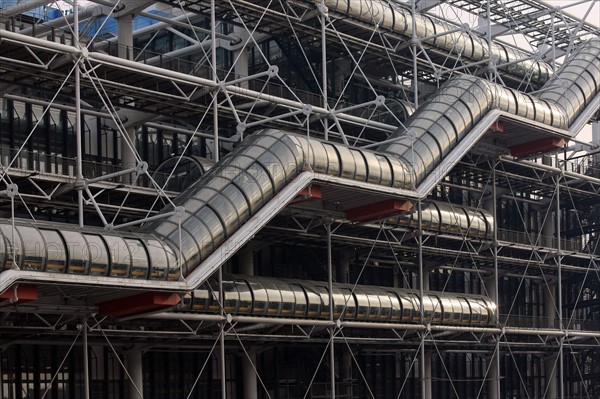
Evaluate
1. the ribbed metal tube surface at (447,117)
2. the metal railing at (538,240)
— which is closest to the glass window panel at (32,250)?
the ribbed metal tube surface at (447,117)

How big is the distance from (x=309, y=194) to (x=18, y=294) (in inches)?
313

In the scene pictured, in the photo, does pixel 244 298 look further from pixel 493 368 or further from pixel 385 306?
pixel 493 368

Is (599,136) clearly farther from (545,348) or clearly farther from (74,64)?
(74,64)

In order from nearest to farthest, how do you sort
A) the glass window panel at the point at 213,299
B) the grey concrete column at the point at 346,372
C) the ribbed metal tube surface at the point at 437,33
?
1. the glass window panel at the point at 213,299
2. the ribbed metal tube surface at the point at 437,33
3. the grey concrete column at the point at 346,372

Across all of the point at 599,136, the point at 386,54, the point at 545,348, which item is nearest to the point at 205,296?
the point at 386,54

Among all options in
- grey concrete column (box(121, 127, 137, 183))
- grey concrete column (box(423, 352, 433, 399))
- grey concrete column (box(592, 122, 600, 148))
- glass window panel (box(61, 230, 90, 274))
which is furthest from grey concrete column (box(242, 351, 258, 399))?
grey concrete column (box(592, 122, 600, 148))

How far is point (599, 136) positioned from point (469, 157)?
13.5 metres

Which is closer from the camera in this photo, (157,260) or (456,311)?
(157,260)

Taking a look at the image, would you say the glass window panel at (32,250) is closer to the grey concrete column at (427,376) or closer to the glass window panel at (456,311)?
the glass window panel at (456,311)

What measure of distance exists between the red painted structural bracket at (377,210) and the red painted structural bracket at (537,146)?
7467 millimetres

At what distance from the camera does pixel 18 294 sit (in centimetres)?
2331

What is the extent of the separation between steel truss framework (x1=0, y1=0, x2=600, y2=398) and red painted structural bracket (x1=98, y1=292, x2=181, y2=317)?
4 cm

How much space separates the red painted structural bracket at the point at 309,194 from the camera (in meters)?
29.0

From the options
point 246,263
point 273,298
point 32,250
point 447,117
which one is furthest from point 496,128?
point 32,250
